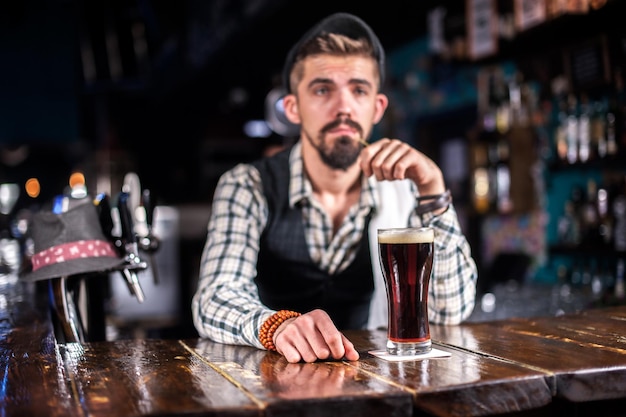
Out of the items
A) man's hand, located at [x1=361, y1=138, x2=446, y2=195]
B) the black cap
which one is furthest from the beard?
man's hand, located at [x1=361, y1=138, x2=446, y2=195]

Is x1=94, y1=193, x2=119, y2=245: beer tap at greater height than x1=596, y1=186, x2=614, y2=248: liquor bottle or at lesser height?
greater

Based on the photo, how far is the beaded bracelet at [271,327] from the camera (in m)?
1.47

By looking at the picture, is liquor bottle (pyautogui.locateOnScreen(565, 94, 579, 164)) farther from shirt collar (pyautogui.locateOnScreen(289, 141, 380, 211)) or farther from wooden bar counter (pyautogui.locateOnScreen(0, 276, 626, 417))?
wooden bar counter (pyautogui.locateOnScreen(0, 276, 626, 417))

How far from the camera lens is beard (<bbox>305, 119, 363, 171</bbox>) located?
2092mm

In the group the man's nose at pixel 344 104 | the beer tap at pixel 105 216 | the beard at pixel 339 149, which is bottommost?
the beer tap at pixel 105 216

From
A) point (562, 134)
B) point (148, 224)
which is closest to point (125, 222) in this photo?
point (148, 224)

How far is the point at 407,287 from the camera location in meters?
1.42

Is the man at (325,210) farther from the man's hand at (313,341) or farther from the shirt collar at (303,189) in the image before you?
the man's hand at (313,341)

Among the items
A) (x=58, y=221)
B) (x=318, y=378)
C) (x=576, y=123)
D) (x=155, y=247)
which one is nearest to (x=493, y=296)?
(x=576, y=123)

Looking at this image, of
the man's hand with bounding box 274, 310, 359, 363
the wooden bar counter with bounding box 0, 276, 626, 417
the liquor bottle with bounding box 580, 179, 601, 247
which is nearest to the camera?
the wooden bar counter with bounding box 0, 276, 626, 417

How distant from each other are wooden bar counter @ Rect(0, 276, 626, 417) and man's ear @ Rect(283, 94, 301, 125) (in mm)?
824

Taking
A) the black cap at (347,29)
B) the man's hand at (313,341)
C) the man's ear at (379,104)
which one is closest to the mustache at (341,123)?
the man's ear at (379,104)

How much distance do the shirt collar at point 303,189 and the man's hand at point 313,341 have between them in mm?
842

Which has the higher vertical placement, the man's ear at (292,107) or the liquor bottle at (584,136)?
the man's ear at (292,107)
